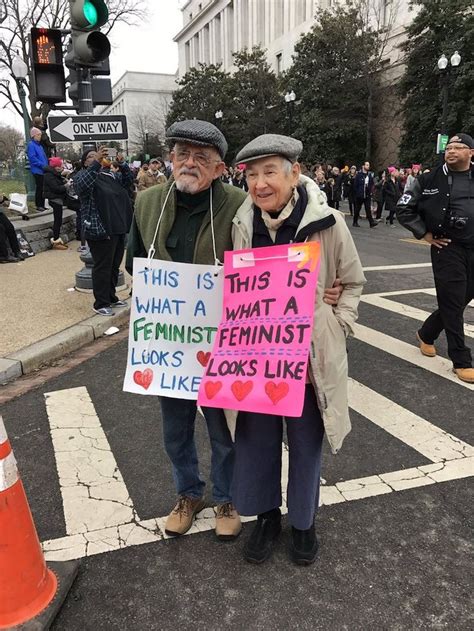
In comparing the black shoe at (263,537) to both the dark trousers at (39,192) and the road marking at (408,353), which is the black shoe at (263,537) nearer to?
the road marking at (408,353)

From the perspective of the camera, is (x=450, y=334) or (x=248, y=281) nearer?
(x=248, y=281)

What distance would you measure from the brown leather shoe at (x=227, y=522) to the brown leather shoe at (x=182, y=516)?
0.46ft

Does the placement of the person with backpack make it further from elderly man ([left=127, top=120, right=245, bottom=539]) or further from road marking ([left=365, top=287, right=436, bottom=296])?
road marking ([left=365, top=287, right=436, bottom=296])

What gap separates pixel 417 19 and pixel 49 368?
32098mm

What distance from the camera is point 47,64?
6617 mm

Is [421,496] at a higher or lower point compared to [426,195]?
lower

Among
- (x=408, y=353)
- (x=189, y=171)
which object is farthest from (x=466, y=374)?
(x=189, y=171)

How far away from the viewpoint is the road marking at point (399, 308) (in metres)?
6.66

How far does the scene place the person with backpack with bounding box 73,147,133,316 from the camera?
6.20m

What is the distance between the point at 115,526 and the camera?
2805 millimetres

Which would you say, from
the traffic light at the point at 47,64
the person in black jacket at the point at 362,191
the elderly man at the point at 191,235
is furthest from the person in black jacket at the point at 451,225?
the person in black jacket at the point at 362,191

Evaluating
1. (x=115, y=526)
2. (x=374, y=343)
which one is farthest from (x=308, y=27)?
(x=115, y=526)

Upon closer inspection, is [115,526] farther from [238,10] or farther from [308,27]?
[238,10]

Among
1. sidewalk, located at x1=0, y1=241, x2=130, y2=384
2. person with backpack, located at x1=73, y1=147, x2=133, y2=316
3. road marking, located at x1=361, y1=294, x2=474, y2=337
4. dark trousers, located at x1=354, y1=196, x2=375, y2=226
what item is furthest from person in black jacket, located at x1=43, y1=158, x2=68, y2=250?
dark trousers, located at x1=354, y1=196, x2=375, y2=226
